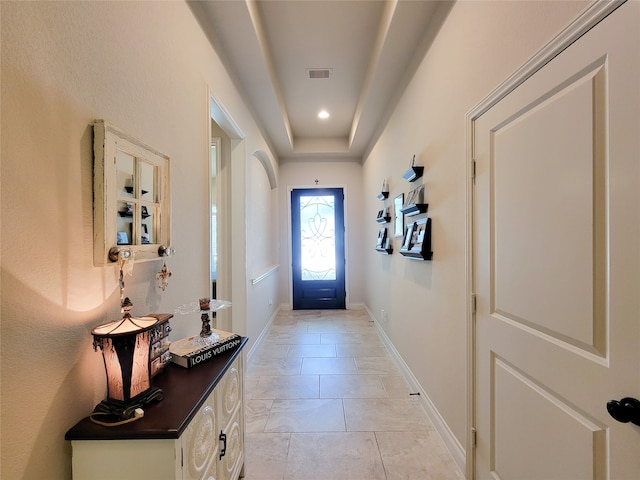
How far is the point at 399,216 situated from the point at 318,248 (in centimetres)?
260

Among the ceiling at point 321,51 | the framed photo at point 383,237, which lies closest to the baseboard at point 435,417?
the framed photo at point 383,237

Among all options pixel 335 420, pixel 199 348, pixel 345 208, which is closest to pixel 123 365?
pixel 199 348

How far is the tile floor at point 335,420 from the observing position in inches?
64.6

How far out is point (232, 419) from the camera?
1.39 metres

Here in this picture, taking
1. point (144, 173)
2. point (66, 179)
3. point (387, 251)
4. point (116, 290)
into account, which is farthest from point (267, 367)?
point (66, 179)

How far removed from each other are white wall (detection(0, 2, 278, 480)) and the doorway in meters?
3.98

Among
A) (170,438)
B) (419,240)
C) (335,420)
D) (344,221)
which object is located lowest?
(335,420)

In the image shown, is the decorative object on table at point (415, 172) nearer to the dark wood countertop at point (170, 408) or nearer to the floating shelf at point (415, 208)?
the floating shelf at point (415, 208)

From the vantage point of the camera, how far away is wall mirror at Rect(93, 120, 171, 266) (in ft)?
3.02

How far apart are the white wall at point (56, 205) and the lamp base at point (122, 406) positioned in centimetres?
6

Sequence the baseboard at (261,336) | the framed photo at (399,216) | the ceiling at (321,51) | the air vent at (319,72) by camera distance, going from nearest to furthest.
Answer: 1. the ceiling at (321,51)
2. the framed photo at (399,216)
3. the air vent at (319,72)
4. the baseboard at (261,336)

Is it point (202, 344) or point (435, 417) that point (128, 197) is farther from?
point (435, 417)

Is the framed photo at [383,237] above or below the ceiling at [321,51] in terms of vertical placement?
below

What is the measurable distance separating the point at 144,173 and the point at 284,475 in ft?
5.91
